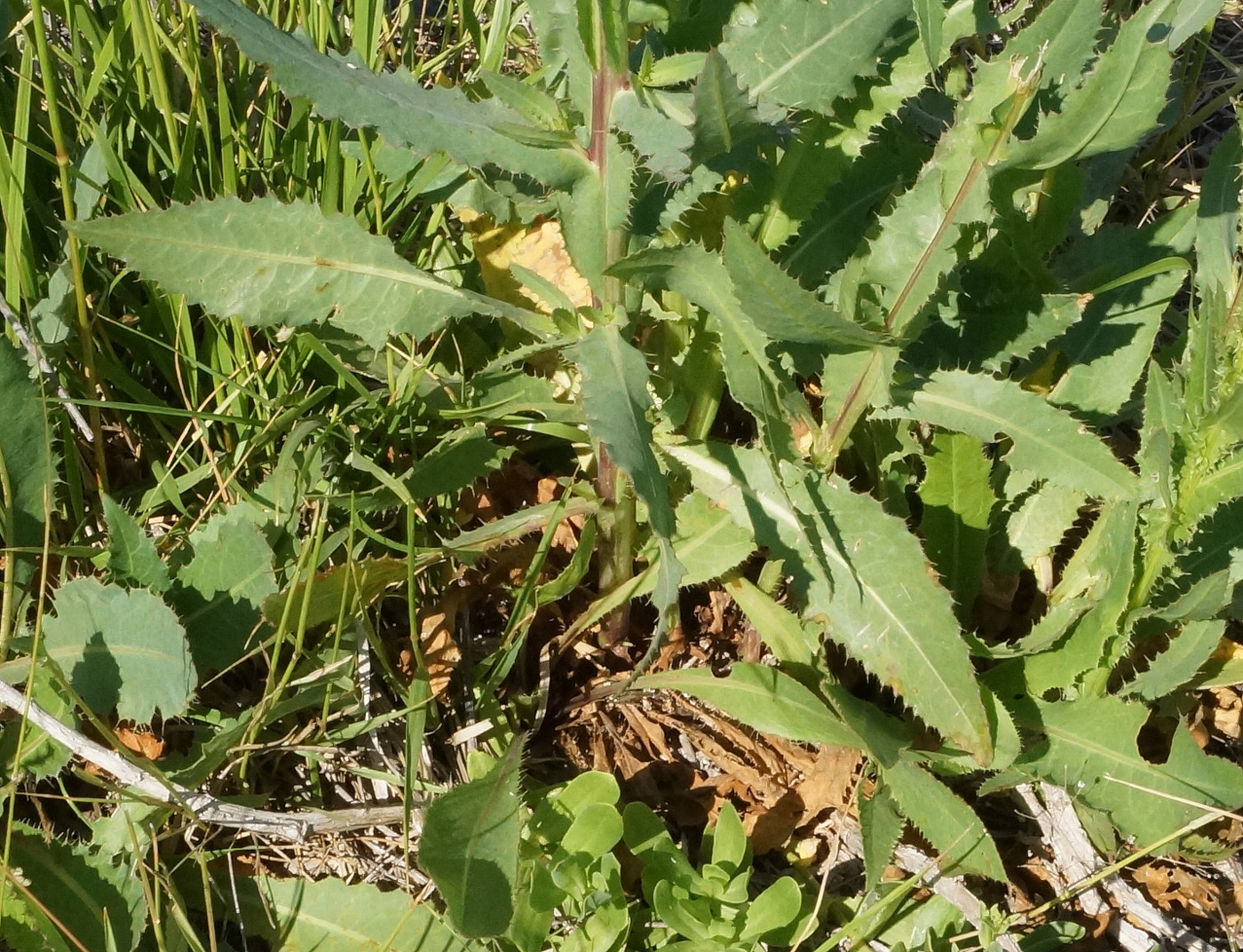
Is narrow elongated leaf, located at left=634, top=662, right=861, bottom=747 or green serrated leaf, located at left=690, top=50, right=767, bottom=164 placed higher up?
green serrated leaf, located at left=690, top=50, right=767, bottom=164

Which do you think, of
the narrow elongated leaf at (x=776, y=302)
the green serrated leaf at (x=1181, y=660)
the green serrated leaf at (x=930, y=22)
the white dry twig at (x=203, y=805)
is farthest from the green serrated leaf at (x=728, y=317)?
the white dry twig at (x=203, y=805)

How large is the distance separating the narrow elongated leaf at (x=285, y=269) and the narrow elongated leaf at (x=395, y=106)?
24 centimetres

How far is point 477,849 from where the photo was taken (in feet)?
5.16

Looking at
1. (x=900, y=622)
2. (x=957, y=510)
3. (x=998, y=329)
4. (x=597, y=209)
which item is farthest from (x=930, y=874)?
(x=597, y=209)

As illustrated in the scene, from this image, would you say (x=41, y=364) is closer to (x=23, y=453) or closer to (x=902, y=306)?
(x=23, y=453)

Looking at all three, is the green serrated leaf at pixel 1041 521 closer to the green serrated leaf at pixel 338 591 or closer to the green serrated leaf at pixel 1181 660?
the green serrated leaf at pixel 1181 660

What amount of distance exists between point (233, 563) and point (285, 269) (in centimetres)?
47

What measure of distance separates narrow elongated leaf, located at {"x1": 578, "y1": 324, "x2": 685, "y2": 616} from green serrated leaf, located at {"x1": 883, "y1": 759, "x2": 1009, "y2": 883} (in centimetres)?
59

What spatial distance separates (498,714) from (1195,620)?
111 cm

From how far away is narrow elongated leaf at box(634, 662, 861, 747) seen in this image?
1.72 m

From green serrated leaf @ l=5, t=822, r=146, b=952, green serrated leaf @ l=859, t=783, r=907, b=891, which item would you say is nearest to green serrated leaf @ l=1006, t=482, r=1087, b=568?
green serrated leaf @ l=859, t=783, r=907, b=891

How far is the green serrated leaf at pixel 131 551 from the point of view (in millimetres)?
1734

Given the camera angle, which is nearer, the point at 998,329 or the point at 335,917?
the point at 335,917

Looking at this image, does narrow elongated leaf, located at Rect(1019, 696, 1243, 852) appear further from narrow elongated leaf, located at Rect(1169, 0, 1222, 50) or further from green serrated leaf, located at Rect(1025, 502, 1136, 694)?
narrow elongated leaf, located at Rect(1169, 0, 1222, 50)
